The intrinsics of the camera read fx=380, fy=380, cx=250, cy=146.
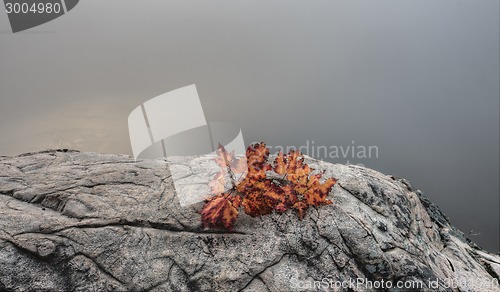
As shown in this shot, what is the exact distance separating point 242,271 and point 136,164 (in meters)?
3.71

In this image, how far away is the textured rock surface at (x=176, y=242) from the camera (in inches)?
232

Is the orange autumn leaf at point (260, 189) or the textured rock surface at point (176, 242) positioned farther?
the orange autumn leaf at point (260, 189)

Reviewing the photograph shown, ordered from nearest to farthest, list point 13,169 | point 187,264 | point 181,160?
point 187,264, point 13,169, point 181,160

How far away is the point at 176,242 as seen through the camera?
6.34 meters

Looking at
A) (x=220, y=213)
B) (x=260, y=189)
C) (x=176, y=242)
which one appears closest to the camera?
(x=176, y=242)

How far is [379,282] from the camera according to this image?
6.39m

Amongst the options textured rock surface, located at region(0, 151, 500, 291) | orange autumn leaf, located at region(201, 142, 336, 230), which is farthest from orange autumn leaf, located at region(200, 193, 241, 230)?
textured rock surface, located at region(0, 151, 500, 291)

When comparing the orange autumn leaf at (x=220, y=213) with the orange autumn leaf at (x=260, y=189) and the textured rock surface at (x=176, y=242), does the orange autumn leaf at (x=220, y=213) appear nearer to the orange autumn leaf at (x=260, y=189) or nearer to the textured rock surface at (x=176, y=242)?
the orange autumn leaf at (x=260, y=189)

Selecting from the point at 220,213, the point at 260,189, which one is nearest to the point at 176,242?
the point at 220,213

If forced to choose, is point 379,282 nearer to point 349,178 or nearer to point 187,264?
point 349,178

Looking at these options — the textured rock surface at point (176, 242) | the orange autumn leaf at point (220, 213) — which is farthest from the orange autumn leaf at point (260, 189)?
the textured rock surface at point (176, 242)

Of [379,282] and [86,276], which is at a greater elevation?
[86,276]

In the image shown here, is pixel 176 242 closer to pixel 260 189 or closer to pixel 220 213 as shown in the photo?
pixel 220 213

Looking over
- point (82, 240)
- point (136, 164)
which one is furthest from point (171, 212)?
point (136, 164)
